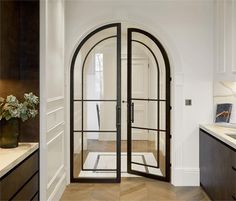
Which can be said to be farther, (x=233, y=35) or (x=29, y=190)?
(x=233, y=35)

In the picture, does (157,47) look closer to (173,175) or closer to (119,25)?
(119,25)

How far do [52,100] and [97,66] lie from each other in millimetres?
1460

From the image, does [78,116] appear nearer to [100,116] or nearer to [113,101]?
[100,116]

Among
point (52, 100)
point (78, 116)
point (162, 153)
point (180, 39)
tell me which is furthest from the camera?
point (162, 153)

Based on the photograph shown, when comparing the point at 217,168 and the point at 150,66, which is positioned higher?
the point at 150,66

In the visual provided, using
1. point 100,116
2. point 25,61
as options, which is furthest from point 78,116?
point 25,61

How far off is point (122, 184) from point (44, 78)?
2.23 m

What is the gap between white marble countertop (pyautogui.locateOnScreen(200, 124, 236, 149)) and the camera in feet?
10.2

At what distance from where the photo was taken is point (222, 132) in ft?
12.1

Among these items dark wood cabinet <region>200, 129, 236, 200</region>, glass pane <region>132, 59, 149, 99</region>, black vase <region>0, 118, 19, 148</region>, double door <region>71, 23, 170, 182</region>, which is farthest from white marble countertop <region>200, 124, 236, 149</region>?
black vase <region>0, 118, 19, 148</region>

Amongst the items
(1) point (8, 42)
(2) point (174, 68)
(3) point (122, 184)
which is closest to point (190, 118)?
(2) point (174, 68)

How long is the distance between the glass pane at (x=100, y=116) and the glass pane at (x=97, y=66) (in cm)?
12

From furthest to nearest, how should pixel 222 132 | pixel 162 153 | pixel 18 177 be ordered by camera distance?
pixel 162 153, pixel 222 132, pixel 18 177

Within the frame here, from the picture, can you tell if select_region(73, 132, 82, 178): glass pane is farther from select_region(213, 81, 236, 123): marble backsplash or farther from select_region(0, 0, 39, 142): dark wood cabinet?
select_region(213, 81, 236, 123): marble backsplash
